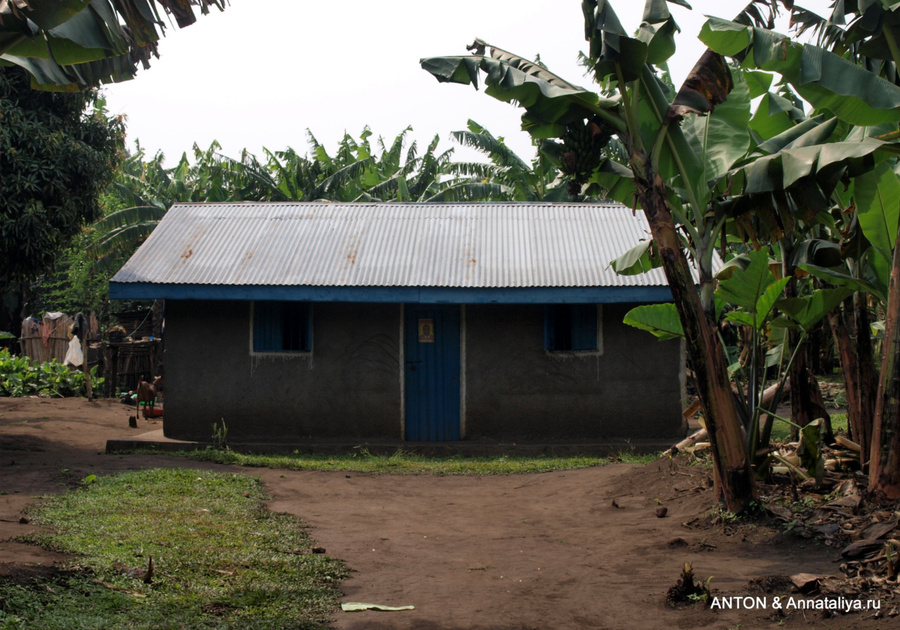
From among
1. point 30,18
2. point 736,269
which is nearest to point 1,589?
point 30,18

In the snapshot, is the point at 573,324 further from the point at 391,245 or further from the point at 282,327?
the point at 282,327

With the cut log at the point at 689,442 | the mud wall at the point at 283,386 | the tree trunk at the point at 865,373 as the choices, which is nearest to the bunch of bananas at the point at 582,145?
the tree trunk at the point at 865,373

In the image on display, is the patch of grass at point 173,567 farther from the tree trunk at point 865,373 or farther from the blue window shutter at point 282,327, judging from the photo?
the tree trunk at point 865,373

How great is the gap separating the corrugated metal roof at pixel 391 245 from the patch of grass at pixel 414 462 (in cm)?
242

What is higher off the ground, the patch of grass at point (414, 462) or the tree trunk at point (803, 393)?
the tree trunk at point (803, 393)

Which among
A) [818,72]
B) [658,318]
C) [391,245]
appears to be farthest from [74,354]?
[818,72]

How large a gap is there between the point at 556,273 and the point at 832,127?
5.29 meters

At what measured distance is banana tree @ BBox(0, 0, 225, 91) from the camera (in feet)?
14.3

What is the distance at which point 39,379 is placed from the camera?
728 inches

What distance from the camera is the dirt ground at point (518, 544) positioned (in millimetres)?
4551

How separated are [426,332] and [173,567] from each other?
720 centimetres

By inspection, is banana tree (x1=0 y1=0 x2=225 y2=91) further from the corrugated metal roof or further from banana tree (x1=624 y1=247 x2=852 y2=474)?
the corrugated metal roof

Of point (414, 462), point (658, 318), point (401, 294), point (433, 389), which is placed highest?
point (401, 294)

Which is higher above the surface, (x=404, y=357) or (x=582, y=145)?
(x=582, y=145)
